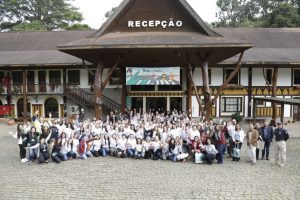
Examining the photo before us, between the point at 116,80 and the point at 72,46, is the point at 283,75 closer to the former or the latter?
the point at 116,80

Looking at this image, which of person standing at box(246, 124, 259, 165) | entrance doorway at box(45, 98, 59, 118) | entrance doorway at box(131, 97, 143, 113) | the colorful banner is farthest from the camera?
entrance doorway at box(45, 98, 59, 118)

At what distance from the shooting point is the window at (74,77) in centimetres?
2566

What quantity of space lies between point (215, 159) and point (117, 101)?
49.5 ft

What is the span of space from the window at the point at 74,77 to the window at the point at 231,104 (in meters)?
13.2

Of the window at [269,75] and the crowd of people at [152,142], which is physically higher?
the window at [269,75]

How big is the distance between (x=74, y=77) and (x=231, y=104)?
1429 centimetres

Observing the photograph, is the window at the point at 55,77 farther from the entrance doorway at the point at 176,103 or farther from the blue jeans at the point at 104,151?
Answer: the blue jeans at the point at 104,151

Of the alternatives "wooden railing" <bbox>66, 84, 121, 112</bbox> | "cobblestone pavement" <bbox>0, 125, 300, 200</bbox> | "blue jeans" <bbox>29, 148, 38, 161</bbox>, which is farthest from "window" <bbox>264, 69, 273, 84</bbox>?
"blue jeans" <bbox>29, 148, 38, 161</bbox>

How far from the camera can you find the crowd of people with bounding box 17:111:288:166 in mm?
11383

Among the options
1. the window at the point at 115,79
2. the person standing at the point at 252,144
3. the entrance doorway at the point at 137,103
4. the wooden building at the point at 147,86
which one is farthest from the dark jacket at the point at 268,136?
the window at the point at 115,79

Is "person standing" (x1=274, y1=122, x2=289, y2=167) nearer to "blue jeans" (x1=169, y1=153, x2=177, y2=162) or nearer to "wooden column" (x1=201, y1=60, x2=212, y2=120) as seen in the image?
"blue jeans" (x1=169, y1=153, x2=177, y2=162)

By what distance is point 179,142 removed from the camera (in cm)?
1177

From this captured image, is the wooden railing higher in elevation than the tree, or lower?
lower

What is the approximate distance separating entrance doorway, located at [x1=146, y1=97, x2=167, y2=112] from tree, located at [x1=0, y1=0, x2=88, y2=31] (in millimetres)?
26501
